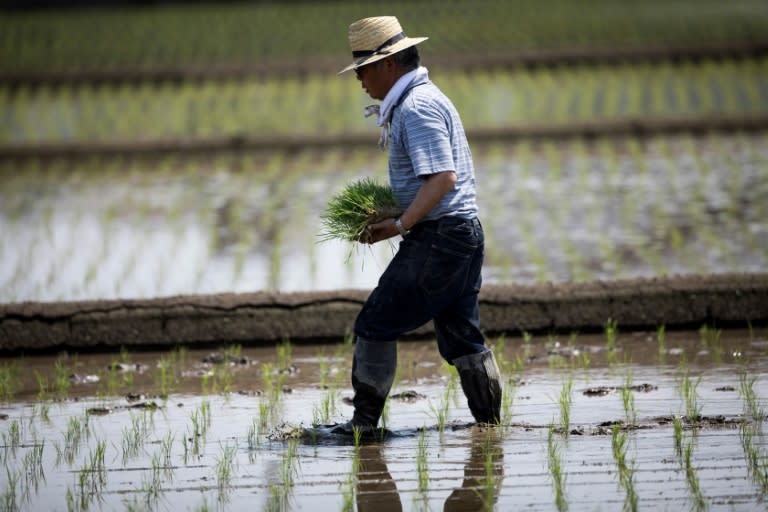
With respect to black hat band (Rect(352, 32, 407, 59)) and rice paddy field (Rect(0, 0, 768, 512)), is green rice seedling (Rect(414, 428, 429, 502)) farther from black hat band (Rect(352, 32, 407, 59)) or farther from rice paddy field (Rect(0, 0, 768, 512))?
black hat band (Rect(352, 32, 407, 59))

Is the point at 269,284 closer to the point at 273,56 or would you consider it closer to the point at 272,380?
the point at 272,380

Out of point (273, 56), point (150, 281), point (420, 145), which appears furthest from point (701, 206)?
point (273, 56)

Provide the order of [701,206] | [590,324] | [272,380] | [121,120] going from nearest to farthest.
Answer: [272,380]
[590,324]
[701,206]
[121,120]

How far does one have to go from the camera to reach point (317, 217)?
9.16 m

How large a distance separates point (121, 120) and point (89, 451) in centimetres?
838

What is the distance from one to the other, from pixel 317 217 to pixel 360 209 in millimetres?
4678

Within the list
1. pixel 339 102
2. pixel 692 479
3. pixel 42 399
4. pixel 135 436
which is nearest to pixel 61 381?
pixel 42 399

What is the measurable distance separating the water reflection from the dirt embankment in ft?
5.94

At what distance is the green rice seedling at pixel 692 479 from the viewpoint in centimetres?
355

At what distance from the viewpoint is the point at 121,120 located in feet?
41.0

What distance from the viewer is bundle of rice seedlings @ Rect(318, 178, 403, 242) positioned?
4457mm

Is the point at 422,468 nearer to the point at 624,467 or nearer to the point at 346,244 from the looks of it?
the point at 624,467

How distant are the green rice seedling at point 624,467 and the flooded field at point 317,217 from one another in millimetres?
2897

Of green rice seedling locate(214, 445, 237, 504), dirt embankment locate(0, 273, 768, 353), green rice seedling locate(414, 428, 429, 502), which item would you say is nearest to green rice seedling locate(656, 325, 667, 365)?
dirt embankment locate(0, 273, 768, 353)
